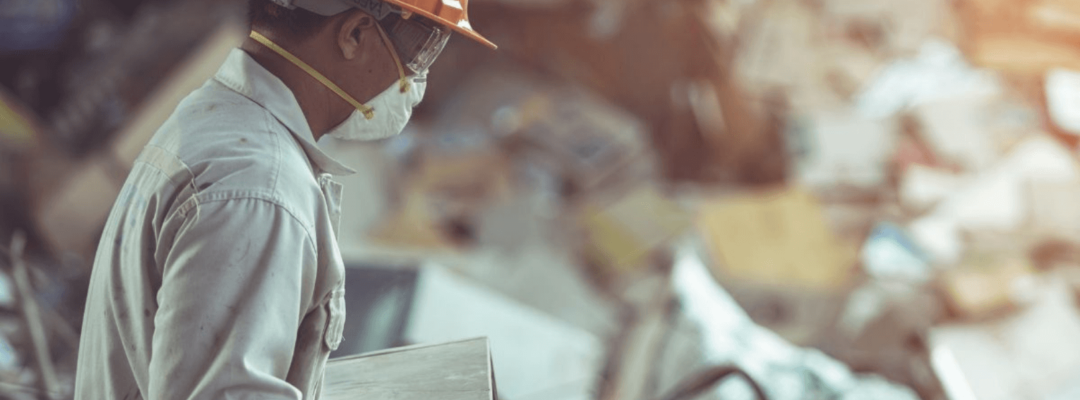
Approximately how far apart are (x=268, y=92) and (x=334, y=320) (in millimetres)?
283

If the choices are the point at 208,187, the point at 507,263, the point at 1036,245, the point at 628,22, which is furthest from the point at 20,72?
the point at 1036,245

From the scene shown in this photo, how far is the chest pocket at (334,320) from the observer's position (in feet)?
4.11

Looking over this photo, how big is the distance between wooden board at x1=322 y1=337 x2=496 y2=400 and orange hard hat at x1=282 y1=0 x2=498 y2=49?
1.51 feet

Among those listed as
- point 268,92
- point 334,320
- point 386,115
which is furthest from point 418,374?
point 268,92

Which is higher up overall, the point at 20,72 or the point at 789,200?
the point at 20,72

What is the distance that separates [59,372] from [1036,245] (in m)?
4.23

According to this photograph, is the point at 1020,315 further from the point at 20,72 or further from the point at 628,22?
the point at 20,72

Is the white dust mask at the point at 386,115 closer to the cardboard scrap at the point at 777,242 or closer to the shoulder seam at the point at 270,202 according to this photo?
the shoulder seam at the point at 270,202

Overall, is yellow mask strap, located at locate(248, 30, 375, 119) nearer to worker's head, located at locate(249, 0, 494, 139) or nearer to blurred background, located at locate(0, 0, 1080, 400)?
worker's head, located at locate(249, 0, 494, 139)

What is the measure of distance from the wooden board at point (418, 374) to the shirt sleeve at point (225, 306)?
0.31m

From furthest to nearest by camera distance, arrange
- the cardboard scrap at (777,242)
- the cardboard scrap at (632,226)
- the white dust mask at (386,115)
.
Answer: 1. the cardboard scrap at (632,226)
2. the cardboard scrap at (777,242)
3. the white dust mask at (386,115)

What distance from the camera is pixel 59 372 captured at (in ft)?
10.9

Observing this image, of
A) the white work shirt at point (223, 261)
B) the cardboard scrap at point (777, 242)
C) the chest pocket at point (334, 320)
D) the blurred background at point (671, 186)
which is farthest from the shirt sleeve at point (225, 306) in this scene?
the cardboard scrap at point (777, 242)

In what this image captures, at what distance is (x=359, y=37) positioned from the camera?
4.18 feet
